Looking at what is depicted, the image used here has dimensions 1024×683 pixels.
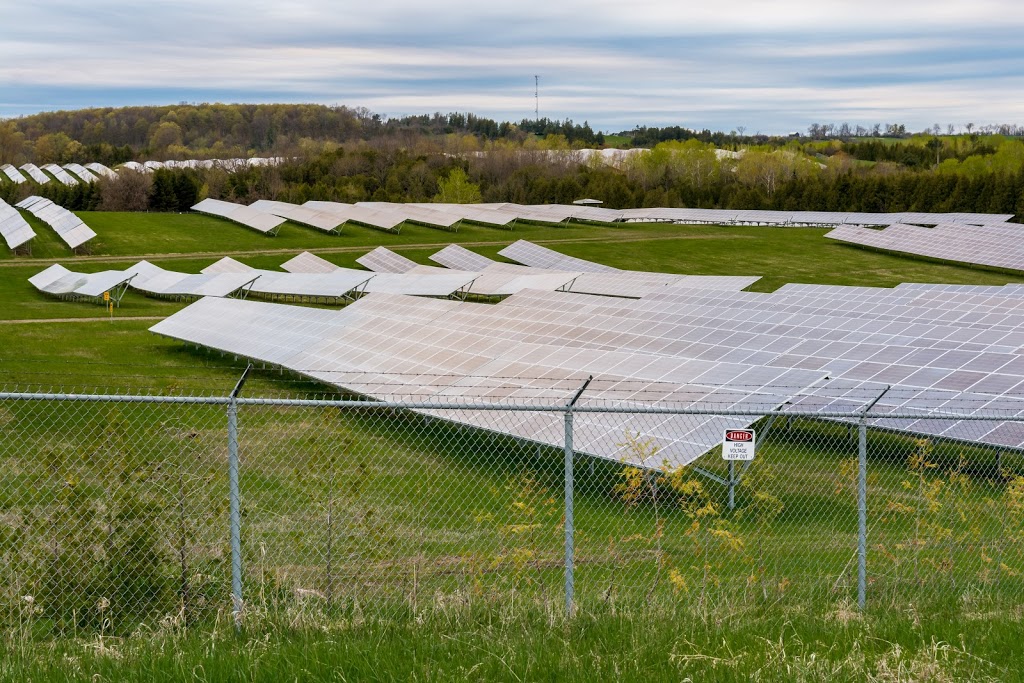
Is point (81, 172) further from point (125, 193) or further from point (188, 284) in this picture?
point (188, 284)

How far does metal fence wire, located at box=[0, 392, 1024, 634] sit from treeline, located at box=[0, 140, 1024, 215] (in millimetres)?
64821

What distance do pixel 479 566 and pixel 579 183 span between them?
94.0 m

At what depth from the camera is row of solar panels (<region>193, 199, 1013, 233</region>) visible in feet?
242

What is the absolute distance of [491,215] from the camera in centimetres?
8000

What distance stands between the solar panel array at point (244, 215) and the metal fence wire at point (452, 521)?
1894 inches

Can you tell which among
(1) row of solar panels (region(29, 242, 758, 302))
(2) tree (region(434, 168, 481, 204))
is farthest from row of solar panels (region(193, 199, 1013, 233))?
(1) row of solar panels (region(29, 242, 758, 302))

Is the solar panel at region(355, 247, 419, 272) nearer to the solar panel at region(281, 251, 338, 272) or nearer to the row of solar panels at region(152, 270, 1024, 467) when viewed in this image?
the solar panel at region(281, 251, 338, 272)

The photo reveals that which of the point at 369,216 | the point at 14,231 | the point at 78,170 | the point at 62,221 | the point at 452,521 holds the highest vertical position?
the point at 78,170

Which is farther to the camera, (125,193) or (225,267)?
(125,193)

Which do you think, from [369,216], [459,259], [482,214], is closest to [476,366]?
[459,259]

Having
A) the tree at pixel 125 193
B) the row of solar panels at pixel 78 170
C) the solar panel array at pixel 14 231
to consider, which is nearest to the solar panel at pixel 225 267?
the solar panel array at pixel 14 231

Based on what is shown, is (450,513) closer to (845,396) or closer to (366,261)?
(845,396)

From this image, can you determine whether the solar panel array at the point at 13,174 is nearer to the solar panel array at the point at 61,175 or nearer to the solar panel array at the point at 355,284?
the solar panel array at the point at 61,175

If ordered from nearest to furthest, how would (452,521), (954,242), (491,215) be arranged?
(452,521) < (954,242) < (491,215)
